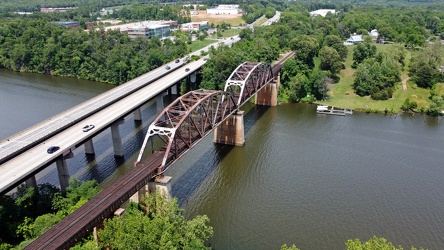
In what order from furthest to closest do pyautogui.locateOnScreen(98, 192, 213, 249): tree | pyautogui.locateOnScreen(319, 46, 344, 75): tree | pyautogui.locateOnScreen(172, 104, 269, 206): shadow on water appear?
pyautogui.locateOnScreen(319, 46, 344, 75): tree < pyautogui.locateOnScreen(172, 104, 269, 206): shadow on water < pyautogui.locateOnScreen(98, 192, 213, 249): tree

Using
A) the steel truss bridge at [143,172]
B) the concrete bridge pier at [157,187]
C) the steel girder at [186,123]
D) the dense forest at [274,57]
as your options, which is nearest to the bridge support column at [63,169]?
the steel truss bridge at [143,172]

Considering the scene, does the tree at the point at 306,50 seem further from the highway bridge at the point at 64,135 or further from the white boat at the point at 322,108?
the highway bridge at the point at 64,135

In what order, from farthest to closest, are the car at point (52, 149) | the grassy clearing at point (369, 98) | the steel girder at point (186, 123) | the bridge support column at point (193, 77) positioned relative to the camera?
the bridge support column at point (193, 77) → the grassy clearing at point (369, 98) → the steel girder at point (186, 123) → the car at point (52, 149)

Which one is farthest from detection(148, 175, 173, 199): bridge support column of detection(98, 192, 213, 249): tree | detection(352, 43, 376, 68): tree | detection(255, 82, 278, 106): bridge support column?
detection(352, 43, 376, 68): tree

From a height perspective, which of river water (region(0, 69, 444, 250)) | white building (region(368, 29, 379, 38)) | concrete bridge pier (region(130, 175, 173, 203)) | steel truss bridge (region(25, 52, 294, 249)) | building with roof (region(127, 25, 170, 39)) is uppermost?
building with roof (region(127, 25, 170, 39))

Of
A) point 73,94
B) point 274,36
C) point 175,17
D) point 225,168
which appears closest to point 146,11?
point 175,17

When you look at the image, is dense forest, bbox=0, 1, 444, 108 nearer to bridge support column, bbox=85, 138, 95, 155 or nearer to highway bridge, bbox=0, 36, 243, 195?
highway bridge, bbox=0, 36, 243, 195
